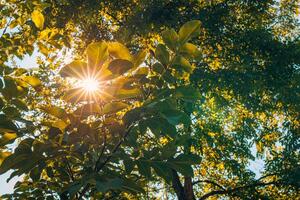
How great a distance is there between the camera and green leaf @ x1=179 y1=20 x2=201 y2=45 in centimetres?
143

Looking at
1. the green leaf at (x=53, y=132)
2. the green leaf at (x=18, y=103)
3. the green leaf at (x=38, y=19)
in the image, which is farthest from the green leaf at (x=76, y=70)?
the green leaf at (x=38, y=19)

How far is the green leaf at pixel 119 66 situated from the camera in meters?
1.41

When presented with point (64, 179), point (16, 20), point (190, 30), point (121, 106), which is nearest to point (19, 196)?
point (64, 179)

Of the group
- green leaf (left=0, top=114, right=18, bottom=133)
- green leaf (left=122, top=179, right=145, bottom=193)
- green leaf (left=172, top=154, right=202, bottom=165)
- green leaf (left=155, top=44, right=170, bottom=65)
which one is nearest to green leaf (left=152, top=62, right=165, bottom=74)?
green leaf (left=155, top=44, right=170, bottom=65)

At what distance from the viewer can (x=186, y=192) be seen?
13797 mm

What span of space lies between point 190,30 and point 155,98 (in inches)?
13.0

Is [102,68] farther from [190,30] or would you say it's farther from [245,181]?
[245,181]

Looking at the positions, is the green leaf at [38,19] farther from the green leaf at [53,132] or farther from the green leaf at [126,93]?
the green leaf at [126,93]

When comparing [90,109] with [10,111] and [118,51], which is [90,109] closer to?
[118,51]

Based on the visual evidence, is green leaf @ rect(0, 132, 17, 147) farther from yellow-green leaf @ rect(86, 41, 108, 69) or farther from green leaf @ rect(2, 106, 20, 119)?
yellow-green leaf @ rect(86, 41, 108, 69)

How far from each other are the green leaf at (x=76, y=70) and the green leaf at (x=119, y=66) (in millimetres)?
130

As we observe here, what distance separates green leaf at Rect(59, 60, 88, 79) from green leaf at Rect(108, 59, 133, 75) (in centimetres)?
13

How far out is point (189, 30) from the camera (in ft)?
4.75

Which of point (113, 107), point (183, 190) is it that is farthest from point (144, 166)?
point (183, 190)
